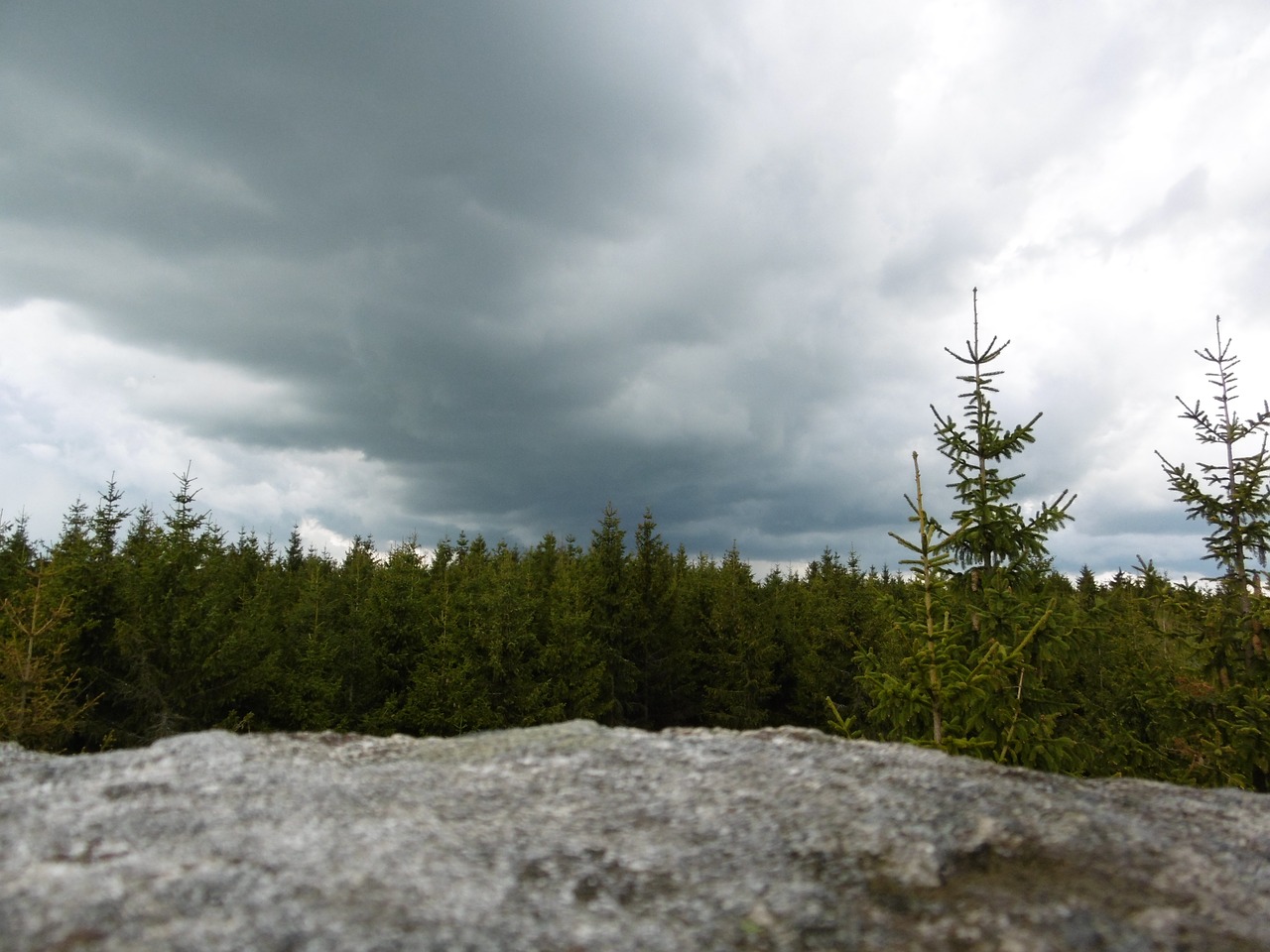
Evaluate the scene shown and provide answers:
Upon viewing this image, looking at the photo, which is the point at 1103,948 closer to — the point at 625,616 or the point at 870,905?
the point at 870,905

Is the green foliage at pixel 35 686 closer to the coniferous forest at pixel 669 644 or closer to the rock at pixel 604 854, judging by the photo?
the coniferous forest at pixel 669 644

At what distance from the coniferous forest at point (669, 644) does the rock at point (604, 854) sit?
5982 millimetres

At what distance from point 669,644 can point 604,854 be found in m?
36.3

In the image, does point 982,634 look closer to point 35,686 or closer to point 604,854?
point 604,854

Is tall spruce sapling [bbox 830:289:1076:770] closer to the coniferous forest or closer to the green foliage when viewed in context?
the coniferous forest

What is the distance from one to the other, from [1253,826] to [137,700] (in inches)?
1103

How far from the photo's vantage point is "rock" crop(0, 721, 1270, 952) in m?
2.35

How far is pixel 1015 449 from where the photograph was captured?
12391 millimetres

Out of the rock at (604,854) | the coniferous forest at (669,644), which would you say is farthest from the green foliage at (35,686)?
the rock at (604,854)

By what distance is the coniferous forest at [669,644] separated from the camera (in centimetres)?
1095

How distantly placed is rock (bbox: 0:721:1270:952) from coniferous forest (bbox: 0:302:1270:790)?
598 centimetres

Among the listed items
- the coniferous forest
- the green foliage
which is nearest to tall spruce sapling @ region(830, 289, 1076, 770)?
the coniferous forest

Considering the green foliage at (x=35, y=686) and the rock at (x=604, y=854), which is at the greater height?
the rock at (x=604, y=854)

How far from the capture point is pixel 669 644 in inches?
1508
